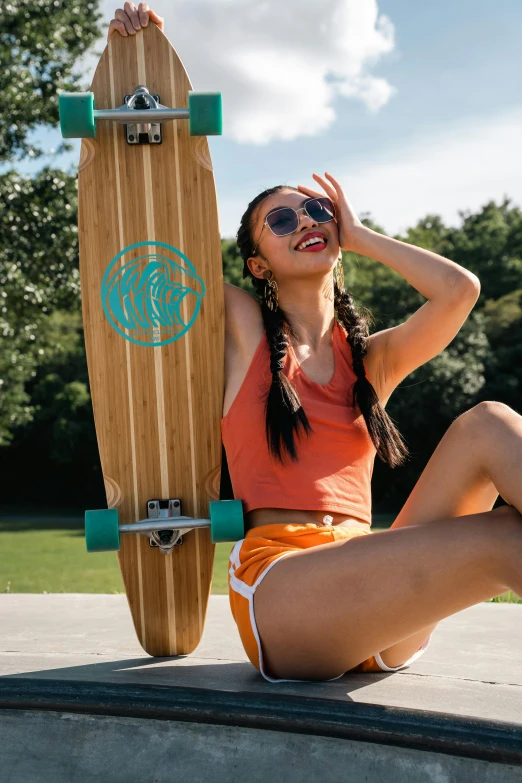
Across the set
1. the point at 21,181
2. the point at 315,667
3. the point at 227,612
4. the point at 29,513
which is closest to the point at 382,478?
the point at 29,513

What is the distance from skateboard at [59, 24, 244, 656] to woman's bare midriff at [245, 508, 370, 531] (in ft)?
1.31

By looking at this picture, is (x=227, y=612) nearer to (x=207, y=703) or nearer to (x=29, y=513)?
(x=207, y=703)

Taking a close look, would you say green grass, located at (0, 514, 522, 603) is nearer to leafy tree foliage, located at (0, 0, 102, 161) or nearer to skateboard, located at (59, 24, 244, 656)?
skateboard, located at (59, 24, 244, 656)

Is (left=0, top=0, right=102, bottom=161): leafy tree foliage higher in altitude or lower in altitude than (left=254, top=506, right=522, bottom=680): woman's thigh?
higher

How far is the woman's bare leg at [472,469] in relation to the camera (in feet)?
6.61

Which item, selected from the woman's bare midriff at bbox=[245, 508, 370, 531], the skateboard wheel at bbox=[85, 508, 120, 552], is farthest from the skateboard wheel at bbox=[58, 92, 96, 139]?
the woman's bare midriff at bbox=[245, 508, 370, 531]

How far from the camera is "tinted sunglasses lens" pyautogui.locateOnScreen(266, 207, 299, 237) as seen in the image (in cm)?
258

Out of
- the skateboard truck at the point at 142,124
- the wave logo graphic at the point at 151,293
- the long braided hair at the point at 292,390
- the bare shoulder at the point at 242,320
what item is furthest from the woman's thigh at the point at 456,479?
the skateboard truck at the point at 142,124

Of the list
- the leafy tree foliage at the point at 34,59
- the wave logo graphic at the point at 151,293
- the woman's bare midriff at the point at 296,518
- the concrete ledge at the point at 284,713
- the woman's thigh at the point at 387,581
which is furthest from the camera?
the leafy tree foliage at the point at 34,59

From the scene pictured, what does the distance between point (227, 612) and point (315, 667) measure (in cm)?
169

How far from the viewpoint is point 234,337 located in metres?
2.74

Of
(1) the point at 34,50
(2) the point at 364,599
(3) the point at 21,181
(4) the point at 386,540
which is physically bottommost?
(2) the point at 364,599

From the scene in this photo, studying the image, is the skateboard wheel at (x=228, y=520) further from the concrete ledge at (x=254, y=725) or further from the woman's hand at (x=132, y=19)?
the woman's hand at (x=132, y=19)

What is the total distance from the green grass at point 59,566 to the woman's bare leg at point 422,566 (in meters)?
3.04
